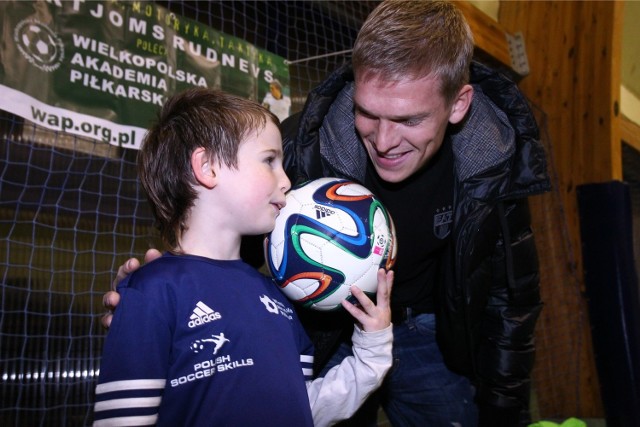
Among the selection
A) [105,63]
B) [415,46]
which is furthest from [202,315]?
[105,63]

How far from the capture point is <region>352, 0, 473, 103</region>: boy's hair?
166cm

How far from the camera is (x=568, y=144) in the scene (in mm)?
4254

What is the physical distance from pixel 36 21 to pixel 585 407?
403 cm

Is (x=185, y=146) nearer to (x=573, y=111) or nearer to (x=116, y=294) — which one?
(x=116, y=294)

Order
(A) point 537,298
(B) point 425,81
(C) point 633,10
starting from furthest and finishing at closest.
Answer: (C) point 633,10
(A) point 537,298
(B) point 425,81

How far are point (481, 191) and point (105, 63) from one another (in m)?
1.99

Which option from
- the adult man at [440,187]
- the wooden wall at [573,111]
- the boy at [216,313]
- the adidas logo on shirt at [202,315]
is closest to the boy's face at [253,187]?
the boy at [216,313]

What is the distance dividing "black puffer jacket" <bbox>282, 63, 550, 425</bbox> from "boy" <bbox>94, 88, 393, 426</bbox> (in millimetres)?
289

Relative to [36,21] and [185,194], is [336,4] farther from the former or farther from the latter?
[185,194]

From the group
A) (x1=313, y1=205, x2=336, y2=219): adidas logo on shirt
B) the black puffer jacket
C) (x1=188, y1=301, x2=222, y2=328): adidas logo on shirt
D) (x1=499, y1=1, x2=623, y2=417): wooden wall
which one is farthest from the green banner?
(x1=499, y1=1, x2=623, y2=417): wooden wall

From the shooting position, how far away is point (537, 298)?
2.06 m

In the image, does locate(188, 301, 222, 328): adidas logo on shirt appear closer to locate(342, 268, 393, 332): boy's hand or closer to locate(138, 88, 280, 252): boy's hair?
locate(138, 88, 280, 252): boy's hair

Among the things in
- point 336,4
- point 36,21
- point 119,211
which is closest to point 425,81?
point 36,21

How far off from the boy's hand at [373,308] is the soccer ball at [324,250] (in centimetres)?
2
